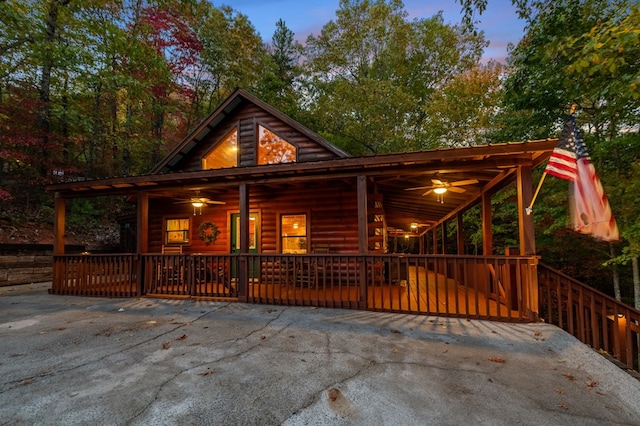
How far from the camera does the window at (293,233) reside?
29.9ft

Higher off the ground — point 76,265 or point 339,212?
point 339,212

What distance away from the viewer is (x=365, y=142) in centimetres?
1975

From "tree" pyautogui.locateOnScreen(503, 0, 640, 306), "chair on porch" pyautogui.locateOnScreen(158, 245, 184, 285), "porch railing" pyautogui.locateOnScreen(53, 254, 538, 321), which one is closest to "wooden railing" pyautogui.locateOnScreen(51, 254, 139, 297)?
"porch railing" pyautogui.locateOnScreen(53, 254, 538, 321)

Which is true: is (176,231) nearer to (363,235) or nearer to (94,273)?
(94,273)

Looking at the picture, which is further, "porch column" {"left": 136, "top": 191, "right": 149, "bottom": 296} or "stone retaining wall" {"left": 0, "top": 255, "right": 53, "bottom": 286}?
"stone retaining wall" {"left": 0, "top": 255, "right": 53, "bottom": 286}

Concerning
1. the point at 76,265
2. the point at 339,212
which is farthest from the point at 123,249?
the point at 339,212

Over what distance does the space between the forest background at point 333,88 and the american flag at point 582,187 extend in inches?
33.4

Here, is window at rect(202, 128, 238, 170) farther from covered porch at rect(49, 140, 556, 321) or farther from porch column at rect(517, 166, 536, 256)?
porch column at rect(517, 166, 536, 256)

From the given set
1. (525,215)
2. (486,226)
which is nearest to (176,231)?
(486,226)

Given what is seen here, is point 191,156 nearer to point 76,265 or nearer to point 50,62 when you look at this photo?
point 76,265

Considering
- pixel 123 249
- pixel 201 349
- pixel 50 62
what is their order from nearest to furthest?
pixel 201 349 → pixel 50 62 → pixel 123 249

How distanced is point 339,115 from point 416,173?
50.0 ft

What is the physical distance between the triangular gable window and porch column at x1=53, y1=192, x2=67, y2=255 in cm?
536

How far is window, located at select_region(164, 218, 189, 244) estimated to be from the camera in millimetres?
10148
